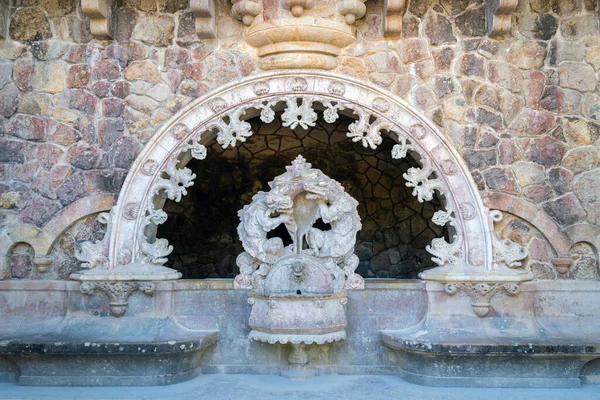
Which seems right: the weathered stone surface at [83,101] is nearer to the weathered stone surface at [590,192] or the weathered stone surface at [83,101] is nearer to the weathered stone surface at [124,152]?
the weathered stone surface at [124,152]

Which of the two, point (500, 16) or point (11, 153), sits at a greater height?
point (500, 16)

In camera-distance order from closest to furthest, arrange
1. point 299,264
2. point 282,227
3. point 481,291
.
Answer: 1. point 299,264
2. point 481,291
3. point 282,227

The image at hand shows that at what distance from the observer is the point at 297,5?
5.16m

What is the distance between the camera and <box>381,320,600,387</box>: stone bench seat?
15.5ft

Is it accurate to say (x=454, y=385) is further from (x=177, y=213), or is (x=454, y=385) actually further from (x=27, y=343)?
(x=177, y=213)

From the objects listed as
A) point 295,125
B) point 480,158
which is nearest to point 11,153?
point 295,125

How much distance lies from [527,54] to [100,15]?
3754 mm

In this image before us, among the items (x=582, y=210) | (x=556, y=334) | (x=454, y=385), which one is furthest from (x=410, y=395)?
(x=582, y=210)

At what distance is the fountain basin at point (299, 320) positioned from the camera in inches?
190

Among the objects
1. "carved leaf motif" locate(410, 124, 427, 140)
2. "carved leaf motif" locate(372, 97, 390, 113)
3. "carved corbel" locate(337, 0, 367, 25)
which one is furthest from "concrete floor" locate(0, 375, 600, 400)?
"carved corbel" locate(337, 0, 367, 25)

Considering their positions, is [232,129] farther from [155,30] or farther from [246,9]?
[155,30]

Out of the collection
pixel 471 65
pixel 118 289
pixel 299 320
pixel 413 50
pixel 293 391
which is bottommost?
pixel 293 391

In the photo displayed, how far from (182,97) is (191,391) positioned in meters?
2.51

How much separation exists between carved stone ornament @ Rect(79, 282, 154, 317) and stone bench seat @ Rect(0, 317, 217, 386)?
18 cm
